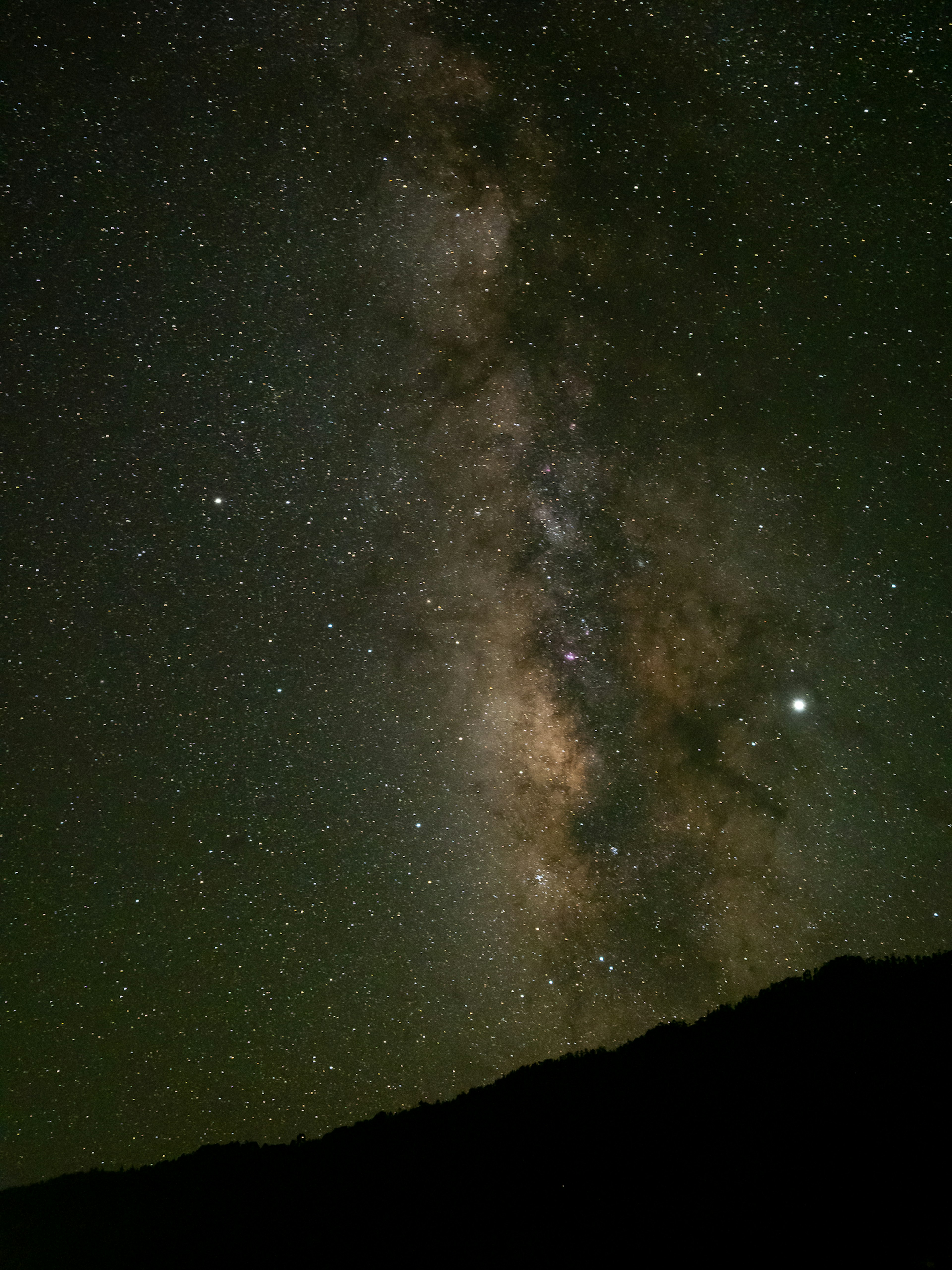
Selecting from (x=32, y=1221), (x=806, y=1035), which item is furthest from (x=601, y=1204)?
(x=32, y=1221)

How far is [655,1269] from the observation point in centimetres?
369

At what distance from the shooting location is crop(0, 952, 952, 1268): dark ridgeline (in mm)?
3486

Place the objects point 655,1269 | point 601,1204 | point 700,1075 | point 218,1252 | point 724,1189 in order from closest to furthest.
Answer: point 655,1269 → point 724,1189 → point 601,1204 → point 700,1075 → point 218,1252

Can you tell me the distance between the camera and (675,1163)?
4.68m

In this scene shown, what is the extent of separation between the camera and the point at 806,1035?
5465 millimetres

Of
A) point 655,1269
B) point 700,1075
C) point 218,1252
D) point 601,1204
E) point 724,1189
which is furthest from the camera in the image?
point 218,1252

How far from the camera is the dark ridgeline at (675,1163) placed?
3.49 meters

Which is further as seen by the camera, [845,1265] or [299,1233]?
[299,1233]

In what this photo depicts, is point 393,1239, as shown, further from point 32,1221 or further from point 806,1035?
point 32,1221

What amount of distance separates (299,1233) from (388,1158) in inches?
55.1

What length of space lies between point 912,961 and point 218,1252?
7950 millimetres

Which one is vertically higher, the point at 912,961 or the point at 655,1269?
the point at 912,961

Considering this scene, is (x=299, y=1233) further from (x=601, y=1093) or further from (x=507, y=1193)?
(x=601, y=1093)

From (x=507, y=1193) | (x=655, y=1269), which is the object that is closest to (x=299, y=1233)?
(x=507, y=1193)
